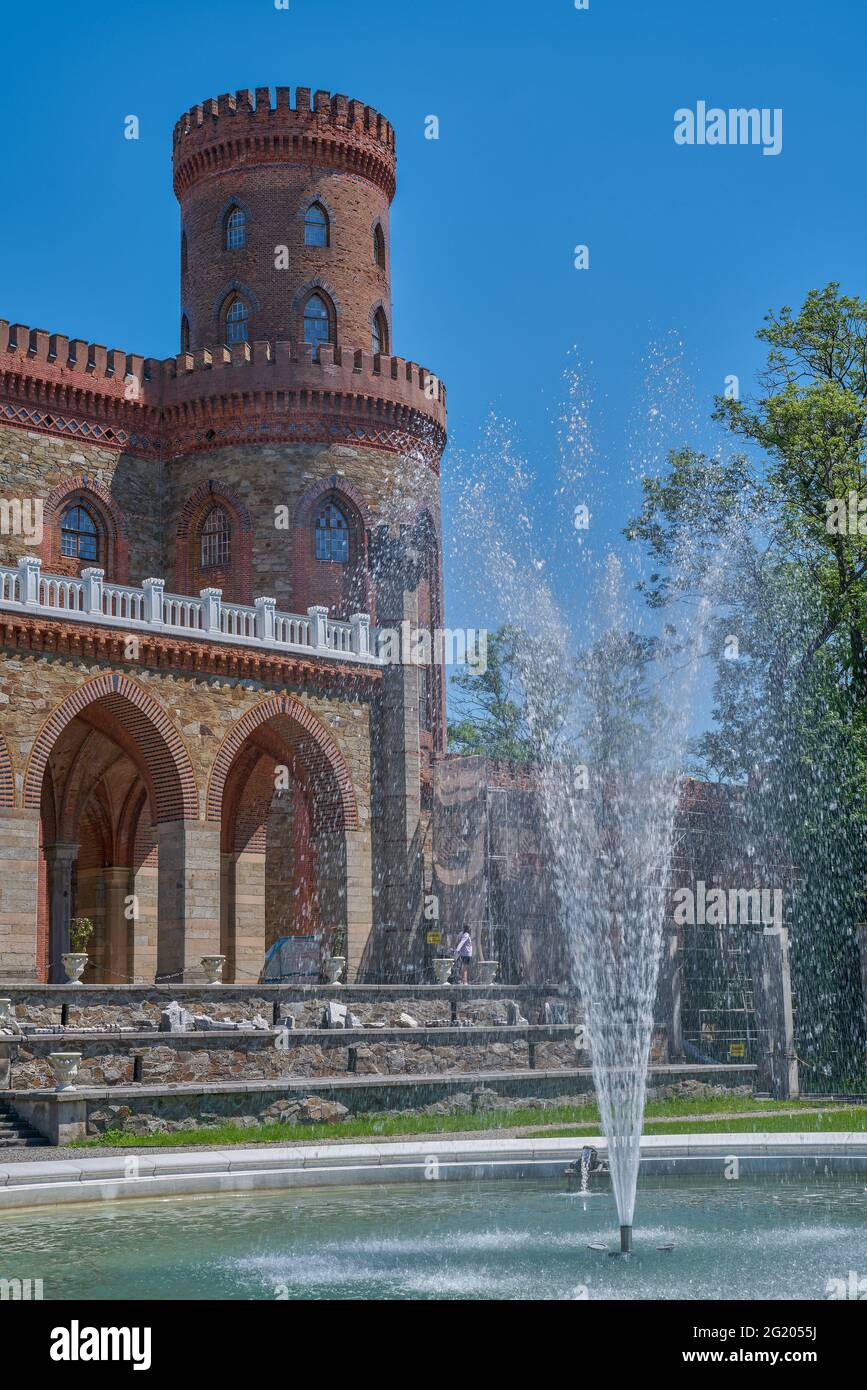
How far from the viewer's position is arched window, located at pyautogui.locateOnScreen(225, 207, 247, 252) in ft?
116

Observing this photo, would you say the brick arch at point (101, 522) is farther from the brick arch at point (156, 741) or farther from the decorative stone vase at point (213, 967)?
the decorative stone vase at point (213, 967)

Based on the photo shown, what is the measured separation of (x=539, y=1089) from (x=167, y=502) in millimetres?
16338

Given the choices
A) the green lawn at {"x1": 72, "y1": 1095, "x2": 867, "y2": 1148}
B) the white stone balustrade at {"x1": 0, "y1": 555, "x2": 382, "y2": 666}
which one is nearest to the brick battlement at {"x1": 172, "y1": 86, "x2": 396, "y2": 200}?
the white stone balustrade at {"x1": 0, "y1": 555, "x2": 382, "y2": 666}

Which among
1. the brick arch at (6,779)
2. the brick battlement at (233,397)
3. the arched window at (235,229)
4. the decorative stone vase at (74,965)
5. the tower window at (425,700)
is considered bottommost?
the decorative stone vase at (74,965)

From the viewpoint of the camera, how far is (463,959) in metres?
29.7

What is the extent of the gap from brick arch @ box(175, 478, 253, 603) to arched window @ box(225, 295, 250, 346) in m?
3.64

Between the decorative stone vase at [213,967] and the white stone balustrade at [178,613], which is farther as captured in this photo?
the white stone balustrade at [178,613]

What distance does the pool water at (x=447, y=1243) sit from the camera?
32.5ft

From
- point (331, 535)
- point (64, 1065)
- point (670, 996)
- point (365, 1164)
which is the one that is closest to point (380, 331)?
point (331, 535)

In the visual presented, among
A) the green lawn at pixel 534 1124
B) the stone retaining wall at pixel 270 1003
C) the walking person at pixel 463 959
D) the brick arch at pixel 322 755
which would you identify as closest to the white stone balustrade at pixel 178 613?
the brick arch at pixel 322 755

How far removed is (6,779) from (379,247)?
56.5ft

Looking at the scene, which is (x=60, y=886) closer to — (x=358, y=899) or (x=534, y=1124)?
(x=358, y=899)

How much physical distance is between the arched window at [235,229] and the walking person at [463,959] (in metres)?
16.1
